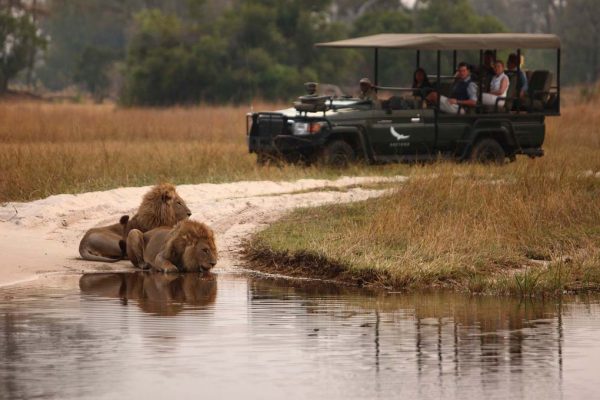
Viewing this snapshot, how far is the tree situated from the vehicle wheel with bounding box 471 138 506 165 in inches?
1248

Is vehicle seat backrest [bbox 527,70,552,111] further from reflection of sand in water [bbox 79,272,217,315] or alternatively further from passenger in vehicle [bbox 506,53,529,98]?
reflection of sand in water [bbox 79,272,217,315]

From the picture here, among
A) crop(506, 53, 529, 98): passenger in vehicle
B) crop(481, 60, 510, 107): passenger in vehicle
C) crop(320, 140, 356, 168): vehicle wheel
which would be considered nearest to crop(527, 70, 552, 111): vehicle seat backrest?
crop(506, 53, 529, 98): passenger in vehicle

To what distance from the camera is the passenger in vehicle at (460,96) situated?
22.2 metres

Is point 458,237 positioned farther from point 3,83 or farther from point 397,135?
point 3,83

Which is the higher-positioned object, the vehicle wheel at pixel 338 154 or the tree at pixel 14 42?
the tree at pixel 14 42

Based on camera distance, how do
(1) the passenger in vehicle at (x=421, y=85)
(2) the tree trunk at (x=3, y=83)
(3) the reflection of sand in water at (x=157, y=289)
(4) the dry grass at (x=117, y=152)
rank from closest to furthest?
1. (3) the reflection of sand in water at (x=157, y=289)
2. (4) the dry grass at (x=117, y=152)
3. (1) the passenger in vehicle at (x=421, y=85)
4. (2) the tree trunk at (x=3, y=83)

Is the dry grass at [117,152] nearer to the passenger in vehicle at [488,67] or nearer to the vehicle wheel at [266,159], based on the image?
the vehicle wheel at [266,159]

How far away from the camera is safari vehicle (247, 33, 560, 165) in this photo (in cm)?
2150

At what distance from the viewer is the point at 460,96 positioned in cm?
2255

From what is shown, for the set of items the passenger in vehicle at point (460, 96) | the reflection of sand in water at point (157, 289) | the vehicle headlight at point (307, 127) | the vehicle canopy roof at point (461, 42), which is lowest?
the reflection of sand in water at point (157, 289)

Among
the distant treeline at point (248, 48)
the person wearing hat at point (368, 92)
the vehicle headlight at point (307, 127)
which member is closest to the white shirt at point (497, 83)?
the person wearing hat at point (368, 92)

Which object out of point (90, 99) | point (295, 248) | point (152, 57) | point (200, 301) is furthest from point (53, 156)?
point (90, 99)

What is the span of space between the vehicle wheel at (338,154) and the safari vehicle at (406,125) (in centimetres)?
1

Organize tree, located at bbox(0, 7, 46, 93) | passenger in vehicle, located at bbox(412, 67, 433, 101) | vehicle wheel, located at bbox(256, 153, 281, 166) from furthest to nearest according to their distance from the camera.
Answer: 1. tree, located at bbox(0, 7, 46, 93)
2. passenger in vehicle, located at bbox(412, 67, 433, 101)
3. vehicle wheel, located at bbox(256, 153, 281, 166)
